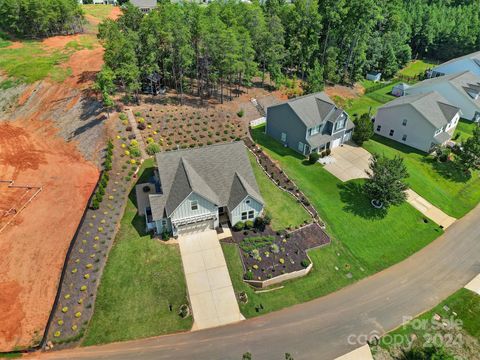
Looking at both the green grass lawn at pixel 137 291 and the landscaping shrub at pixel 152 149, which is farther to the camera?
the landscaping shrub at pixel 152 149

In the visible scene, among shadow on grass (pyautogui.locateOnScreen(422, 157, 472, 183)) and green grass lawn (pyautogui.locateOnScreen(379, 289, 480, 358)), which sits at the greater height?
shadow on grass (pyautogui.locateOnScreen(422, 157, 472, 183))

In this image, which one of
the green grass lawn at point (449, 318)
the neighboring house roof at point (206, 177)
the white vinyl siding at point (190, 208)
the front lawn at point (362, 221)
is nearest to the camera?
the green grass lawn at point (449, 318)

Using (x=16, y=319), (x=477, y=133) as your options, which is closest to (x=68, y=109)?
(x=16, y=319)

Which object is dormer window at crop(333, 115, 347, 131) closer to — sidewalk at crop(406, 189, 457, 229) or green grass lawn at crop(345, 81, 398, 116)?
sidewalk at crop(406, 189, 457, 229)

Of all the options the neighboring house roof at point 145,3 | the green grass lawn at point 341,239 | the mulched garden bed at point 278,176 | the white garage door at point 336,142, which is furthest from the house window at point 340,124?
the neighboring house roof at point 145,3

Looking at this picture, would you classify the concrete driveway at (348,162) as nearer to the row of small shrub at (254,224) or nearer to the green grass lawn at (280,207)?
the green grass lawn at (280,207)

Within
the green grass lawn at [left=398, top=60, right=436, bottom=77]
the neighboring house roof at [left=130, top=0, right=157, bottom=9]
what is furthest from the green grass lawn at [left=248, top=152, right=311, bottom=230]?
the neighboring house roof at [left=130, top=0, right=157, bottom=9]
